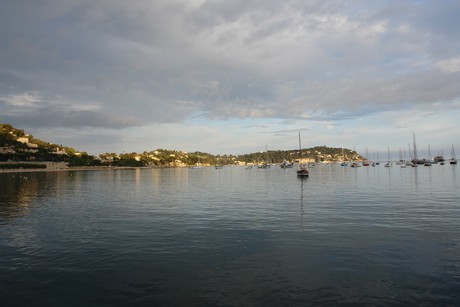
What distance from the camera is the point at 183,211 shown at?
119ft

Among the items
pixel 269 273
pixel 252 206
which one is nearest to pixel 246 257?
pixel 269 273

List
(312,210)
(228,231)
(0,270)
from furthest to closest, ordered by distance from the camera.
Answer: (312,210) < (228,231) < (0,270)

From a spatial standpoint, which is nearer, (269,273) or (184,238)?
(269,273)

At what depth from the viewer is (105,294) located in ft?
43.6

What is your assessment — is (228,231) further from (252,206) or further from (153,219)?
(252,206)

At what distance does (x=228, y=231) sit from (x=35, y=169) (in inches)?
7907

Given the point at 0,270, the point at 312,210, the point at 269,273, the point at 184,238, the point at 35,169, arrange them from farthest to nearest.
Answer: the point at 35,169 < the point at 312,210 < the point at 184,238 < the point at 0,270 < the point at 269,273

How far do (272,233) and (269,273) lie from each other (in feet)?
28.1

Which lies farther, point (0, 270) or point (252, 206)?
point (252, 206)

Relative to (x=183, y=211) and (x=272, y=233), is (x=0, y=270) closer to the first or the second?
(x=272, y=233)

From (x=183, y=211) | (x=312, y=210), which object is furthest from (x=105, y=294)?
(x=312, y=210)

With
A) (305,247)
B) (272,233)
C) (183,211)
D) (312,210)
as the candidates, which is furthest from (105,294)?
(312,210)

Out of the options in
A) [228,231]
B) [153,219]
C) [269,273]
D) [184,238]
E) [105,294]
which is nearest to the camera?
[105,294]

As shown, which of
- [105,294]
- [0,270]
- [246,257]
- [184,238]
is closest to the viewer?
[105,294]
